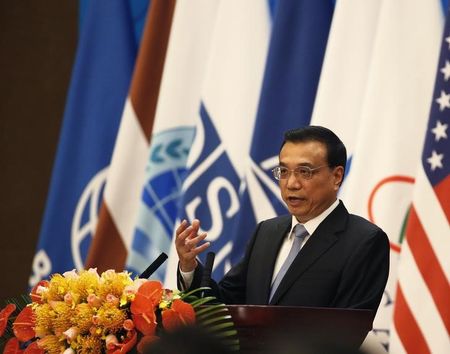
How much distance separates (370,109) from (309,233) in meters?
1.69

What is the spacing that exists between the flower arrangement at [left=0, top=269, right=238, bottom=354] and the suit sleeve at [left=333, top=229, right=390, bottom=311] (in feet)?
1.88

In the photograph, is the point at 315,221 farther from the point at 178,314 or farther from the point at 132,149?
the point at 132,149

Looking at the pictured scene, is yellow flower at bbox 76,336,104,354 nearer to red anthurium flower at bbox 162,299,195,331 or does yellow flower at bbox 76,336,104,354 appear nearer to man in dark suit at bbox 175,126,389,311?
red anthurium flower at bbox 162,299,195,331

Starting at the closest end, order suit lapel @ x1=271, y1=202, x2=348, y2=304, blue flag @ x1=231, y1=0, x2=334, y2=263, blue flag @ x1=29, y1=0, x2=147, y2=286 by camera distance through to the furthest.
Result: 1. suit lapel @ x1=271, y1=202, x2=348, y2=304
2. blue flag @ x1=231, y1=0, x2=334, y2=263
3. blue flag @ x1=29, y1=0, x2=147, y2=286

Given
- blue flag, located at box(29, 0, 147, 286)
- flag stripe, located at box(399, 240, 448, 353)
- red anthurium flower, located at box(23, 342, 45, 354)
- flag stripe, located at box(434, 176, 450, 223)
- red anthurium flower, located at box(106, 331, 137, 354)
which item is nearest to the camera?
red anthurium flower, located at box(106, 331, 137, 354)

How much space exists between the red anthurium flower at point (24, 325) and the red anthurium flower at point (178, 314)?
1.24 ft

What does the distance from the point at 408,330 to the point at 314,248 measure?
1.37m

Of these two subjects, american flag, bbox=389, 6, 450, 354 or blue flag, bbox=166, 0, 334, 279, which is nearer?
american flag, bbox=389, 6, 450, 354

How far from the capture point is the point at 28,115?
6.71 metres

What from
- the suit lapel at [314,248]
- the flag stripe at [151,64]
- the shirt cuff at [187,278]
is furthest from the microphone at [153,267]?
the flag stripe at [151,64]

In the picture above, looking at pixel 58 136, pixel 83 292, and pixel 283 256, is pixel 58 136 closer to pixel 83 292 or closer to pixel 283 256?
pixel 283 256

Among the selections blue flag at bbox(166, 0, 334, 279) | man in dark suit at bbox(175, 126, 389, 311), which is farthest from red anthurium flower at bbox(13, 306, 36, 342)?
blue flag at bbox(166, 0, 334, 279)

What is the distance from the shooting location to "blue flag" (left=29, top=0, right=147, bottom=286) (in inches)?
237

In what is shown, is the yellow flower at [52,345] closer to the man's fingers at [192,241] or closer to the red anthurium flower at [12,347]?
the red anthurium flower at [12,347]
